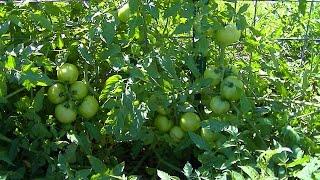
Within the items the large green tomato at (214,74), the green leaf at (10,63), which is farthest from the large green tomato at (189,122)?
the green leaf at (10,63)

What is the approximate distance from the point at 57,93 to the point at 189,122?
503 mm

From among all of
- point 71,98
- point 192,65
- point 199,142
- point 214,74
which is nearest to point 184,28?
point 192,65

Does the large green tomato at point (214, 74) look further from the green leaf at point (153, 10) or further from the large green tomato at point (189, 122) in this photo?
the green leaf at point (153, 10)

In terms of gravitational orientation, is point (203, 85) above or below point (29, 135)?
above

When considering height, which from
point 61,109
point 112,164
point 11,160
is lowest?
point 112,164

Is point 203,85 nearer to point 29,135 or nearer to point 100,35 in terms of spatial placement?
point 100,35

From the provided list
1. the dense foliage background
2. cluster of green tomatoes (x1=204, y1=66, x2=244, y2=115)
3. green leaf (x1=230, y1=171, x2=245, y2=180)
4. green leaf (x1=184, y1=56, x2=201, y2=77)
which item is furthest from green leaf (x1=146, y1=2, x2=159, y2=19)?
green leaf (x1=230, y1=171, x2=245, y2=180)

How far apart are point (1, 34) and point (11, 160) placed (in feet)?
1.54

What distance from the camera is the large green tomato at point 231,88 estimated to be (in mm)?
2277

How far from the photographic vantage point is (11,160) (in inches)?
90.1

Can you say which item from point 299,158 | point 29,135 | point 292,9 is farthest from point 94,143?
point 292,9

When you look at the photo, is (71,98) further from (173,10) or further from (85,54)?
(173,10)

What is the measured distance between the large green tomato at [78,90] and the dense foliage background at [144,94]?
0.08 metres

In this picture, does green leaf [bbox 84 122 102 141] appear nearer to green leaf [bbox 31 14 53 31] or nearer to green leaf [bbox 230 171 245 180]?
green leaf [bbox 31 14 53 31]
